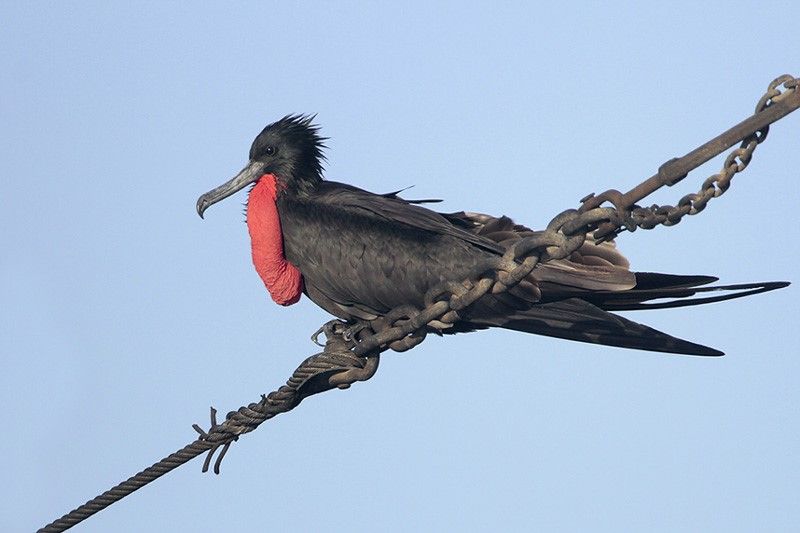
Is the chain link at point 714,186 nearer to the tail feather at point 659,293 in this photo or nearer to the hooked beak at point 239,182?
the tail feather at point 659,293

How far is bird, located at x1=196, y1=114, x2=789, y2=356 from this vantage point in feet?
21.4

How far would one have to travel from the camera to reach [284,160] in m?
8.07

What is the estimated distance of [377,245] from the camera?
7137 millimetres

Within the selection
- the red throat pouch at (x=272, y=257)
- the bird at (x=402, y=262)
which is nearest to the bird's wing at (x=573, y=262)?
the bird at (x=402, y=262)

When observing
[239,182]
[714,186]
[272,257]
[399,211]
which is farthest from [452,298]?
[239,182]

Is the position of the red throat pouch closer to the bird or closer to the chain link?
the bird

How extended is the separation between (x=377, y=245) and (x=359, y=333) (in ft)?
1.65

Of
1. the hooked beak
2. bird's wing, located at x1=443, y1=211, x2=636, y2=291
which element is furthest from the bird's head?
bird's wing, located at x1=443, y1=211, x2=636, y2=291

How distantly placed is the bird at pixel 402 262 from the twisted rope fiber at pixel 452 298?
379 millimetres

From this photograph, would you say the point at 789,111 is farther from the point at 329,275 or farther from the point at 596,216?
the point at 329,275

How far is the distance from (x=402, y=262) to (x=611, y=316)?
1.15 metres

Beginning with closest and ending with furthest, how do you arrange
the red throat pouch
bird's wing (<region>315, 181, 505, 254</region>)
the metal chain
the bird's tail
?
the metal chain → the bird's tail → bird's wing (<region>315, 181, 505, 254</region>) → the red throat pouch

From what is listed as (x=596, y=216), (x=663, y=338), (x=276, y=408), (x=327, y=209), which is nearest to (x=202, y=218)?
(x=327, y=209)

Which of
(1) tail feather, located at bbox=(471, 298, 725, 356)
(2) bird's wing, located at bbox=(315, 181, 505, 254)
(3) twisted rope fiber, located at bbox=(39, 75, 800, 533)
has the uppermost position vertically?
(2) bird's wing, located at bbox=(315, 181, 505, 254)
